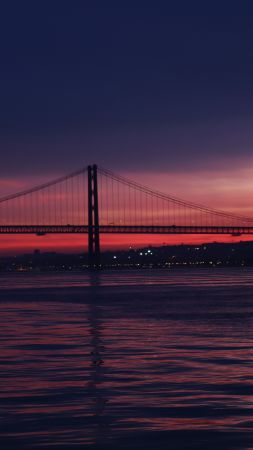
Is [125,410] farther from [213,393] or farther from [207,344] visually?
[207,344]

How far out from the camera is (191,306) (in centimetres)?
3934

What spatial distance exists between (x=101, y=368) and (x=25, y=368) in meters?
1.19

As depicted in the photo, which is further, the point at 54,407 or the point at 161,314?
the point at 161,314

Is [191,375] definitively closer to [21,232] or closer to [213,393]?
[213,393]

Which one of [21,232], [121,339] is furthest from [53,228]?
[121,339]

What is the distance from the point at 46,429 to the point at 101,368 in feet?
18.8

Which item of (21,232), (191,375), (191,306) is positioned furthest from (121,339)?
(21,232)

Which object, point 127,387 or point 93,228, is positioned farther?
point 93,228

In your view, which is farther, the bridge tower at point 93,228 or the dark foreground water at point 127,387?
the bridge tower at point 93,228

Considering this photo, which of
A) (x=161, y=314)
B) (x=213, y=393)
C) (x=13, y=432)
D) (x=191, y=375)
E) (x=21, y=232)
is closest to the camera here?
(x=13, y=432)

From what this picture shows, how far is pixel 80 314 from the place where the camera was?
1359 inches

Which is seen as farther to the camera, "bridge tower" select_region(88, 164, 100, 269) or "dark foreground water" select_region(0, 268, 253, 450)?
"bridge tower" select_region(88, 164, 100, 269)

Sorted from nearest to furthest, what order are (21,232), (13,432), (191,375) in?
(13,432)
(191,375)
(21,232)

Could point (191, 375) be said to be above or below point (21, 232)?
below
